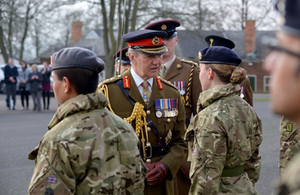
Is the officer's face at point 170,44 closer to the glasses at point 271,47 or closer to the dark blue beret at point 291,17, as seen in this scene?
the glasses at point 271,47

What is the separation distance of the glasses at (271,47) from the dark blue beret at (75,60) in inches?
55.7

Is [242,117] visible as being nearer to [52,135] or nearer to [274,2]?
[52,135]

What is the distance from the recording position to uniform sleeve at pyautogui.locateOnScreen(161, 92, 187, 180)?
421 cm

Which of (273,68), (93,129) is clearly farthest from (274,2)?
(93,129)

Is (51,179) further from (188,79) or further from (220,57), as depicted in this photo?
(188,79)

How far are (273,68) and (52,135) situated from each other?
4.96ft

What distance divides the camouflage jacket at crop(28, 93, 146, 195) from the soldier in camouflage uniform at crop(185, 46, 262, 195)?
905 mm

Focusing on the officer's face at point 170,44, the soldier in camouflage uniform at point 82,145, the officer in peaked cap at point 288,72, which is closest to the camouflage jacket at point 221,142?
the soldier in camouflage uniform at point 82,145

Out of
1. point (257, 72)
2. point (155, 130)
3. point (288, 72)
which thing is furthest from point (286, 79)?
point (257, 72)

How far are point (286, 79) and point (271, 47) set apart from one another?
145 millimetres

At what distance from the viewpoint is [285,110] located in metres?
1.43

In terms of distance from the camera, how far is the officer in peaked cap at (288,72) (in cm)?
137

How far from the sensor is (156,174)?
4121 mm

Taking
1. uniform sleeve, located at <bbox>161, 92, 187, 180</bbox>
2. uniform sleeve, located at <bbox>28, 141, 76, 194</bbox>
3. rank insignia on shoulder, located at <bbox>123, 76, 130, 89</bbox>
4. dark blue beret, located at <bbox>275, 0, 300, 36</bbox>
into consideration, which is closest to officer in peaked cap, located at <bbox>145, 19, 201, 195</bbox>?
uniform sleeve, located at <bbox>161, 92, 187, 180</bbox>
